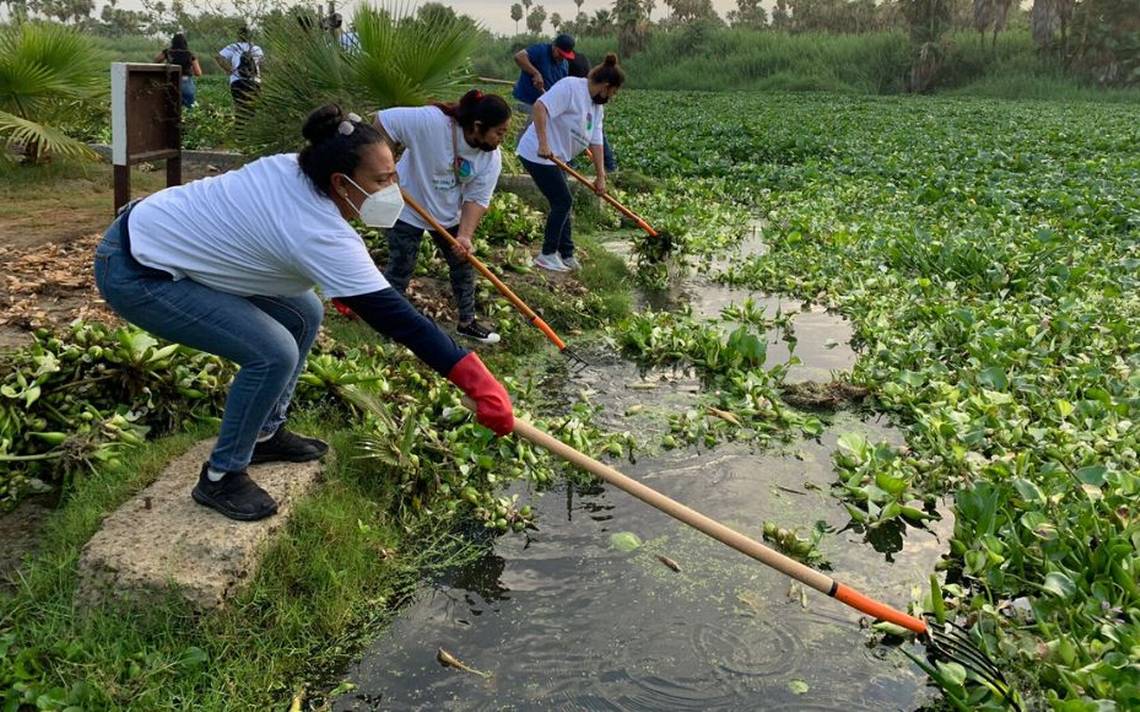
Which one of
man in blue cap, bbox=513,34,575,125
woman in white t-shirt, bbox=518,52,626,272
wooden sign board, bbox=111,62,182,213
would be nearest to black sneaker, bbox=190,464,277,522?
wooden sign board, bbox=111,62,182,213

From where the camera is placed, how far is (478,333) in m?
5.59

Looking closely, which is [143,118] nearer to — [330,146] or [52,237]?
[52,237]

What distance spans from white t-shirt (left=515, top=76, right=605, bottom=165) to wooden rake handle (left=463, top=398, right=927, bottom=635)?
4.15 meters

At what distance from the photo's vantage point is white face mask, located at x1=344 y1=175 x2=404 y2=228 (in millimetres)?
2795

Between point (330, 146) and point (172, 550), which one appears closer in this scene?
point (330, 146)

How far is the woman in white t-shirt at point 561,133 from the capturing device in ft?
21.5

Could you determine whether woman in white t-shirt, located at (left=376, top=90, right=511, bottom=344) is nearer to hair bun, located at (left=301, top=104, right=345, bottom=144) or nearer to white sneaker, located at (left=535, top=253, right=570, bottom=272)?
white sneaker, located at (left=535, top=253, right=570, bottom=272)

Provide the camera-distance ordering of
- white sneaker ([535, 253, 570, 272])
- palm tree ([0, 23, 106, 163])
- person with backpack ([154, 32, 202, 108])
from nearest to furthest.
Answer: palm tree ([0, 23, 106, 163]) → white sneaker ([535, 253, 570, 272]) → person with backpack ([154, 32, 202, 108])

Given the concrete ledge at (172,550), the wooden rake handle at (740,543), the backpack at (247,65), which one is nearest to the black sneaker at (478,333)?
the concrete ledge at (172,550)

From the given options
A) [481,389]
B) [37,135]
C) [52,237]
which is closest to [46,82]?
[37,135]

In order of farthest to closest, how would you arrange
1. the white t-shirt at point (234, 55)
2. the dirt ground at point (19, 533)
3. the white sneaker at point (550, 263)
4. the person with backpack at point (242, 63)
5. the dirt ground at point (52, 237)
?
the white t-shirt at point (234, 55) < the person with backpack at point (242, 63) < the white sneaker at point (550, 263) < the dirt ground at point (52, 237) < the dirt ground at point (19, 533)

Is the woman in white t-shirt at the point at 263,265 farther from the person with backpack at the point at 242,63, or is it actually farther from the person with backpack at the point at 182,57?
the person with backpack at the point at 182,57

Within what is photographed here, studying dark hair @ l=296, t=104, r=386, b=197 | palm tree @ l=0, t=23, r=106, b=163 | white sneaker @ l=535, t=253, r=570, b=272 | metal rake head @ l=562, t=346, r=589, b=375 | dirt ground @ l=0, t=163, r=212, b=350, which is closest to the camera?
dark hair @ l=296, t=104, r=386, b=197

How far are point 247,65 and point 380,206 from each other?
24.6ft
